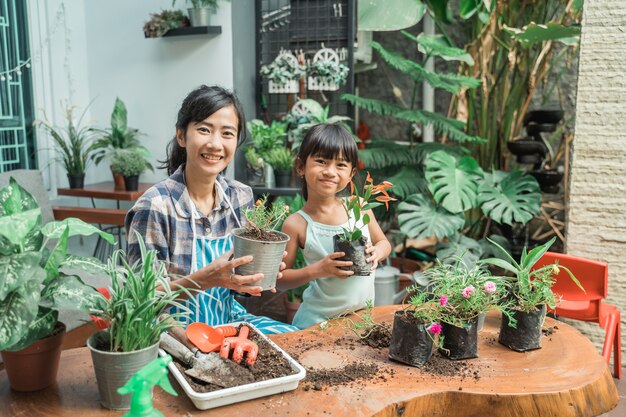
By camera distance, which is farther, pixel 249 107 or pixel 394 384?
pixel 249 107

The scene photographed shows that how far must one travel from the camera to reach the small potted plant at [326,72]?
3.79 meters

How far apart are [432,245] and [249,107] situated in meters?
1.82

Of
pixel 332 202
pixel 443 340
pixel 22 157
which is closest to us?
pixel 443 340

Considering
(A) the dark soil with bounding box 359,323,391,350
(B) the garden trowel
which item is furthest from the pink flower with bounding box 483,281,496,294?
(B) the garden trowel

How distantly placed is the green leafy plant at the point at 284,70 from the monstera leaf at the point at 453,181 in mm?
1115

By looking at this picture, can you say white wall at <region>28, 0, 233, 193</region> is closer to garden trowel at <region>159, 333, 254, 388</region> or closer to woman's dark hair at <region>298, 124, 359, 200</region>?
woman's dark hair at <region>298, 124, 359, 200</region>

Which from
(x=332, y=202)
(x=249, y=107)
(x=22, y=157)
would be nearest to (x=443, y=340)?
(x=332, y=202)

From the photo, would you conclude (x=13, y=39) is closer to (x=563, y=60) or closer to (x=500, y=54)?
(x=500, y=54)

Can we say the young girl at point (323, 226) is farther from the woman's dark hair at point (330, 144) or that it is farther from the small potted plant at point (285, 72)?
the small potted plant at point (285, 72)

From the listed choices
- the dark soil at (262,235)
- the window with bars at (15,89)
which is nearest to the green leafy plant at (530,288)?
the dark soil at (262,235)

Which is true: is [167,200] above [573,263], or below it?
above

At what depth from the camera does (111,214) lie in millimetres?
3412

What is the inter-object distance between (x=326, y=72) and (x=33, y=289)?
301 cm

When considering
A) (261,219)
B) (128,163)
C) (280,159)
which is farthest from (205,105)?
(128,163)
